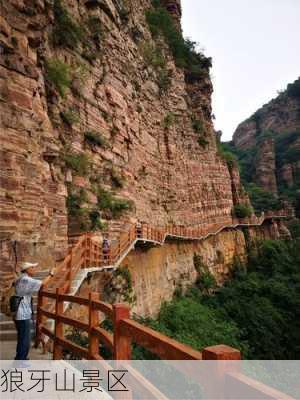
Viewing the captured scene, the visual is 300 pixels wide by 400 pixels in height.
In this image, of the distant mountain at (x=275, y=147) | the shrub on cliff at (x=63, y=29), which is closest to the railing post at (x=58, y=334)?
the shrub on cliff at (x=63, y=29)

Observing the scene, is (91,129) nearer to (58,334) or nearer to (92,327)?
(58,334)

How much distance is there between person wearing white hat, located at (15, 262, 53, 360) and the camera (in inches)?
220

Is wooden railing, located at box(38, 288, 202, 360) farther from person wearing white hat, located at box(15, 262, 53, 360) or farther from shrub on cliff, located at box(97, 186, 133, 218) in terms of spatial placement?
shrub on cliff, located at box(97, 186, 133, 218)

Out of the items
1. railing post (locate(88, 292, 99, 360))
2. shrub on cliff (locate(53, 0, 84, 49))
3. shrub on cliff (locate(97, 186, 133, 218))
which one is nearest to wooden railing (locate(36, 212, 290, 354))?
shrub on cliff (locate(97, 186, 133, 218))

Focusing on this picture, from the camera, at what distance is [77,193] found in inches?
559

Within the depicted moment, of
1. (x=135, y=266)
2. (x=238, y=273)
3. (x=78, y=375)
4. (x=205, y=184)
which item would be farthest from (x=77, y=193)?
(x=238, y=273)

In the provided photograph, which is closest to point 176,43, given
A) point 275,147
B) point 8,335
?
point 8,335

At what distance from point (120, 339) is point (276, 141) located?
78.9 m

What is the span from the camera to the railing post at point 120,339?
3.55 meters

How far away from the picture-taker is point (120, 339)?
360cm

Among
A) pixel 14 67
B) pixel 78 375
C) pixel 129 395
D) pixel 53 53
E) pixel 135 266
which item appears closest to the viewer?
pixel 129 395

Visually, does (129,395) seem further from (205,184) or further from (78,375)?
(205,184)

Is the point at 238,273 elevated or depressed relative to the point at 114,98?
depressed

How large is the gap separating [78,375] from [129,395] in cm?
176
